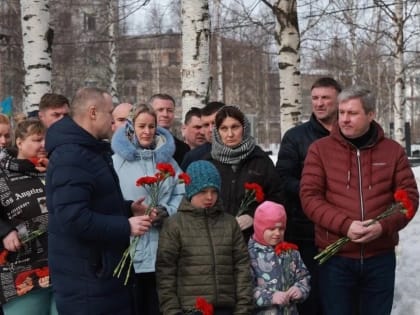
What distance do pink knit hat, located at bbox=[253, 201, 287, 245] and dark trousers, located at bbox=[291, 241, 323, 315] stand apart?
81cm

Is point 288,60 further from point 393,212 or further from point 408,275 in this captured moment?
point 393,212

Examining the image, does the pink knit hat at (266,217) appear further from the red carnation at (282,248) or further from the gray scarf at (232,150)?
the gray scarf at (232,150)

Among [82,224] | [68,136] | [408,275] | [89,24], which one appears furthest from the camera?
[89,24]

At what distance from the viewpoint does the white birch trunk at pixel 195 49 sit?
6.97 meters

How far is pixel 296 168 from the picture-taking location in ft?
15.3

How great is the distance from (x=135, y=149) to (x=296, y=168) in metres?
1.32

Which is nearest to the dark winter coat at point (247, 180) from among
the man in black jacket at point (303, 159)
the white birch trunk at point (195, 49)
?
the man in black jacket at point (303, 159)

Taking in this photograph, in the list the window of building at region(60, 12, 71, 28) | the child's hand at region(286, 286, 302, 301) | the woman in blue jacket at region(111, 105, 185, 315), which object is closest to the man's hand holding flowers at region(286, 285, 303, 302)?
the child's hand at region(286, 286, 302, 301)

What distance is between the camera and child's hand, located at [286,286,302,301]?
3791 mm

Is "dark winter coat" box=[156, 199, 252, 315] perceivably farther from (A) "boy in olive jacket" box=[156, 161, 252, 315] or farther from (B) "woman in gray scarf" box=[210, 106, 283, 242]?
(B) "woman in gray scarf" box=[210, 106, 283, 242]

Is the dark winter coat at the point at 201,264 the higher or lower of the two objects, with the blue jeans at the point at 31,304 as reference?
higher

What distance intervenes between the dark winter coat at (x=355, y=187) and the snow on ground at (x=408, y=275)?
178 centimetres

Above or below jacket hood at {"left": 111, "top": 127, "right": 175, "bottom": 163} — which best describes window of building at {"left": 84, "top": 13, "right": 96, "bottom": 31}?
above

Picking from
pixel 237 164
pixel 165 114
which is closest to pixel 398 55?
pixel 165 114
